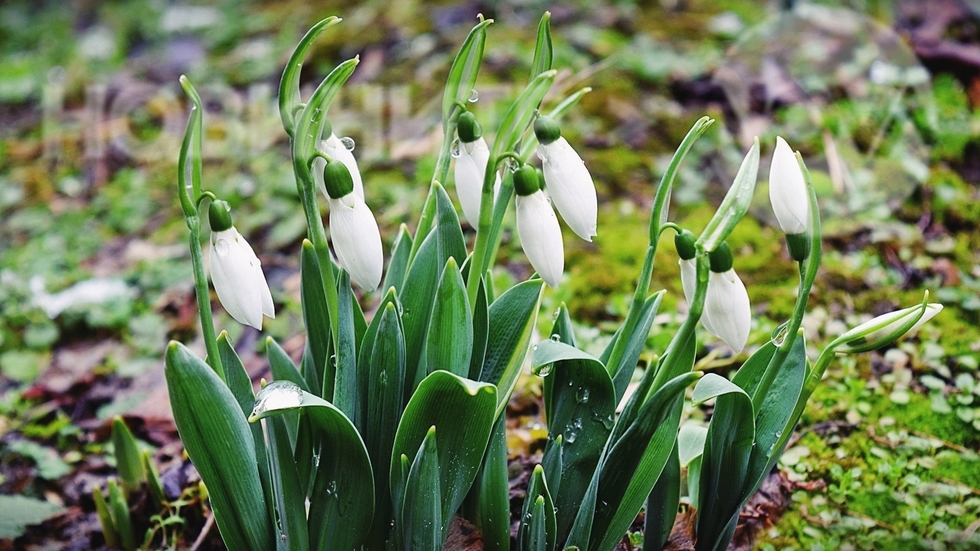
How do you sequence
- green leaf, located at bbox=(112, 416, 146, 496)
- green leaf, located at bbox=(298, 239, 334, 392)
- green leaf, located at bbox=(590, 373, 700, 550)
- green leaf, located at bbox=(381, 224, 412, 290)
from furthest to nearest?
green leaf, located at bbox=(112, 416, 146, 496)
green leaf, located at bbox=(381, 224, 412, 290)
green leaf, located at bbox=(298, 239, 334, 392)
green leaf, located at bbox=(590, 373, 700, 550)

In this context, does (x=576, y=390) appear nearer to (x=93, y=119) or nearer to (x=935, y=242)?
(x=935, y=242)

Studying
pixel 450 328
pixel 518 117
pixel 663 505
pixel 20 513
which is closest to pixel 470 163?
pixel 518 117

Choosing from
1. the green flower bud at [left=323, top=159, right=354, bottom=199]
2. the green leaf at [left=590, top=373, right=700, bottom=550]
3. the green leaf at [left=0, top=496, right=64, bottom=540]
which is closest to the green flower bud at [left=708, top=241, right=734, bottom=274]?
the green leaf at [left=590, top=373, right=700, bottom=550]

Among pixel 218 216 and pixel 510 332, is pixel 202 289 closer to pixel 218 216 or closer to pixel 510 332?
pixel 218 216

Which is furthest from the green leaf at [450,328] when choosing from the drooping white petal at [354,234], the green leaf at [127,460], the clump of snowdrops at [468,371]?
the green leaf at [127,460]

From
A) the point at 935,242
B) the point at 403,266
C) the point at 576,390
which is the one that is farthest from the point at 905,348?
the point at 403,266

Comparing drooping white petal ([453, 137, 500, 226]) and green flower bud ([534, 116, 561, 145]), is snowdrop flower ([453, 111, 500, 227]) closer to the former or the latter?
drooping white petal ([453, 137, 500, 226])
